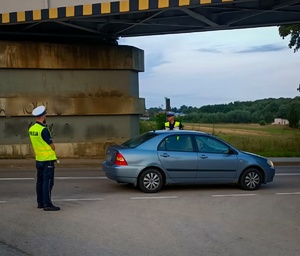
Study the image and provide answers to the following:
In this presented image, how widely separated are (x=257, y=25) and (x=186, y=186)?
7031 mm

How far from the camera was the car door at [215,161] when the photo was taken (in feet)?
36.6

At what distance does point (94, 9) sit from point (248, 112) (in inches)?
973

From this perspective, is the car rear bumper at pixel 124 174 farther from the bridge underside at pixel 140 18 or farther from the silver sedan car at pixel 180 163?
the bridge underside at pixel 140 18

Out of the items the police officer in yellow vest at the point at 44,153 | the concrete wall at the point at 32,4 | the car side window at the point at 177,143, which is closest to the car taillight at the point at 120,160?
the car side window at the point at 177,143

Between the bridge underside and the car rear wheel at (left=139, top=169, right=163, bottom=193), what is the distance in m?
4.28

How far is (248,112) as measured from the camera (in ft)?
120

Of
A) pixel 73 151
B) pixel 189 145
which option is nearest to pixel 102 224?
pixel 189 145

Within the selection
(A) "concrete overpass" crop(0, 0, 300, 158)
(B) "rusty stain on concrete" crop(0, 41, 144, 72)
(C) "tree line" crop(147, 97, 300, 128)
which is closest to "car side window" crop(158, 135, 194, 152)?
(A) "concrete overpass" crop(0, 0, 300, 158)

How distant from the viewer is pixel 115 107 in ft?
57.9

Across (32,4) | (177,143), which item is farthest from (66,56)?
(177,143)

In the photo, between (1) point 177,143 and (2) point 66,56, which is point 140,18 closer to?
(2) point 66,56

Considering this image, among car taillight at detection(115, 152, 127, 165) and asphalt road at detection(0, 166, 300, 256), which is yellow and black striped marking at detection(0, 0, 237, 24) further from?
asphalt road at detection(0, 166, 300, 256)

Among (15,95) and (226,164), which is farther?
(15,95)

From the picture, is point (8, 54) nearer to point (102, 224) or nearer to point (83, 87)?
point (83, 87)
